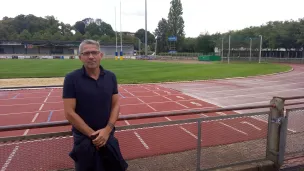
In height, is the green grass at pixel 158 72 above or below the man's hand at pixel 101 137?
below

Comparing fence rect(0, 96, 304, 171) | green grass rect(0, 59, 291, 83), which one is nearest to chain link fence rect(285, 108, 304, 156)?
fence rect(0, 96, 304, 171)

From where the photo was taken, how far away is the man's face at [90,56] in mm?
2555

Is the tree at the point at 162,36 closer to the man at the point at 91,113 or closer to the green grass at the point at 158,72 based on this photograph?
the green grass at the point at 158,72

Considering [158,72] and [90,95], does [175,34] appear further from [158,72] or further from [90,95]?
[90,95]

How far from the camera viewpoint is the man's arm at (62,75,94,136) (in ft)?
7.92

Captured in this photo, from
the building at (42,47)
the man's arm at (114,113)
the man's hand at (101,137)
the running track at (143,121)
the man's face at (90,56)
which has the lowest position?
the running track at (143,121)

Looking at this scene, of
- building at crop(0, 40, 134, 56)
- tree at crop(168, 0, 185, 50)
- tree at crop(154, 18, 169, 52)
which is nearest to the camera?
building at crop(0, 40, 134, 56)

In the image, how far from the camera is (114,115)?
105 inches

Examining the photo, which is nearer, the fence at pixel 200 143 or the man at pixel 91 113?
the man at pixel 91 113

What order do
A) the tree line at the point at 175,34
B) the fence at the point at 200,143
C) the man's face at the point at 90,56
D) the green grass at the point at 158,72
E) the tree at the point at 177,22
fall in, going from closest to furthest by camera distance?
the man's face at the point at 90,56 < the fence at the point at 200,143 < the green grass at the point at 158,72 < the tree line at the point at 175,34 < the tree at the point at 177,22

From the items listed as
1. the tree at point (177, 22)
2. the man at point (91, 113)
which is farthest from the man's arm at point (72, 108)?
the tree at point (177, 22)

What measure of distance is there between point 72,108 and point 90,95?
0.21 meters

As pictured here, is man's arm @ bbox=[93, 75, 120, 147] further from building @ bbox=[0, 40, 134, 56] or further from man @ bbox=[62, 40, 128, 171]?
building @ bbox=[0, 40, 134, 56]

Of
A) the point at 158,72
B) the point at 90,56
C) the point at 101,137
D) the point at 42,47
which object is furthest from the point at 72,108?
the point at 42,47
